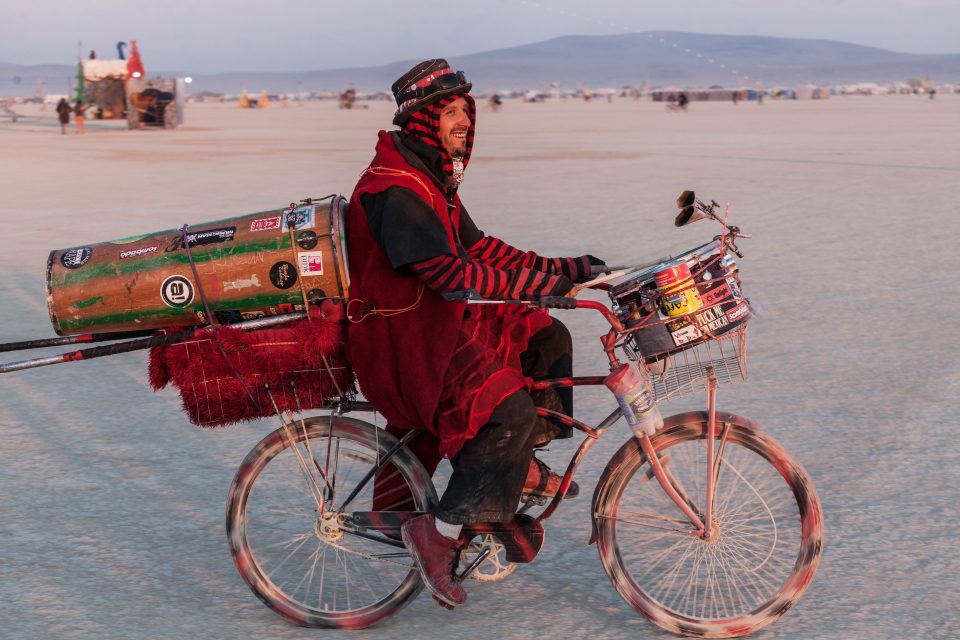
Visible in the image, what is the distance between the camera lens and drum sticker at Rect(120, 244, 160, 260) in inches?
150

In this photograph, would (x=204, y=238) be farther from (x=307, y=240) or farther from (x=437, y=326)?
(x=437, y=326)

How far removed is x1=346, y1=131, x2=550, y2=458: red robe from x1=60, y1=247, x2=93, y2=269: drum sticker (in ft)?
2.59

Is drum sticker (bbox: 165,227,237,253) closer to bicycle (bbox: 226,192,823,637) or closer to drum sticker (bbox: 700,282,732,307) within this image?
bicycle (bbox: 226,192,823,637)

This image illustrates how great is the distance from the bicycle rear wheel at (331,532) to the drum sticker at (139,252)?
0.68 metres

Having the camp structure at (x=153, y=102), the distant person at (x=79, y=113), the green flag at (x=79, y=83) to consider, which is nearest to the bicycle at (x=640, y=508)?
the camp structure at (x=153, y=102)

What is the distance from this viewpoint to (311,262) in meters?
3.79

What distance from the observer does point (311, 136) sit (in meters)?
43.6

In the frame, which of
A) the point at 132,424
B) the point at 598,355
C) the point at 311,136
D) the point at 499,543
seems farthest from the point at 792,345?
the point at 311,136

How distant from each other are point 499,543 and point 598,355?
426 centimetres

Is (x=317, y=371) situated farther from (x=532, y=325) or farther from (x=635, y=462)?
(x=635, y=462)

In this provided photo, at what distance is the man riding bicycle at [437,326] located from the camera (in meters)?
3.69

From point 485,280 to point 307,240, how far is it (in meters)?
0.55

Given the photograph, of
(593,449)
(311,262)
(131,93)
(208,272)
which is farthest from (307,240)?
(131,93)

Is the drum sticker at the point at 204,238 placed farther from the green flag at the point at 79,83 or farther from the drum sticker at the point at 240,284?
the green flag at the point at 79,83
